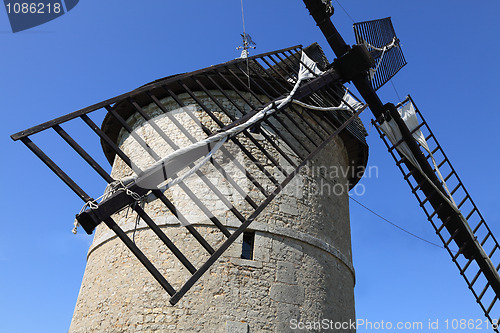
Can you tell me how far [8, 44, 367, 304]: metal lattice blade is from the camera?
3.63 metres

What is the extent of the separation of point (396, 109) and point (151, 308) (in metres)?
5.55

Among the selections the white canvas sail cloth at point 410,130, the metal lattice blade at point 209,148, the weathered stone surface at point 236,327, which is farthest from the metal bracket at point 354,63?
the weathered stone surface at point 236,327

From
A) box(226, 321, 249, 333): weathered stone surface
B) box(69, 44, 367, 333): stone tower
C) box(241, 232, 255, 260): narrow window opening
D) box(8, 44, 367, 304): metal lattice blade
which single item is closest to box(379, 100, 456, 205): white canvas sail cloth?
→ box(8, 44, 367, 304): metal lattice blade

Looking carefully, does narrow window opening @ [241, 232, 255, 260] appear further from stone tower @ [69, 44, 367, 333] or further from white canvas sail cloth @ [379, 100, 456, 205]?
white canvas sail cloth @ [379, 100, 456, 205]

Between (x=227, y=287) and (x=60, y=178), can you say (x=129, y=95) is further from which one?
(x=227, y=287)

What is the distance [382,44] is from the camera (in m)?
8.91

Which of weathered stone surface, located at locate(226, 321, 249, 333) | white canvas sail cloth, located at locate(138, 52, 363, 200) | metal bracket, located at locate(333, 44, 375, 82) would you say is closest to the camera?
white canvas sail cloth, located at locate(138, 52, 363, 200)

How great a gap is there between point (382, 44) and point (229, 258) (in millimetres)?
5881

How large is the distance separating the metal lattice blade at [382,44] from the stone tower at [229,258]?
1.99 meters

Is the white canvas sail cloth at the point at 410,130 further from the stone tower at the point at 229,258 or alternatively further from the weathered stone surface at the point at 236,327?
the weathered stone surface at the point at 236,327

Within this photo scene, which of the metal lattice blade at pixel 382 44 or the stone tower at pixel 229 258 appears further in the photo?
the metal lattice blade at pixel 382 44

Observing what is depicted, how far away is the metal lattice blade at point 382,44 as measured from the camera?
26.7 feet

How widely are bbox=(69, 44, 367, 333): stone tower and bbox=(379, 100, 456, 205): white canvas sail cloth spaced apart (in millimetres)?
1469

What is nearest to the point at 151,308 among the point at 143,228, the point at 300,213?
the point at 143,228
